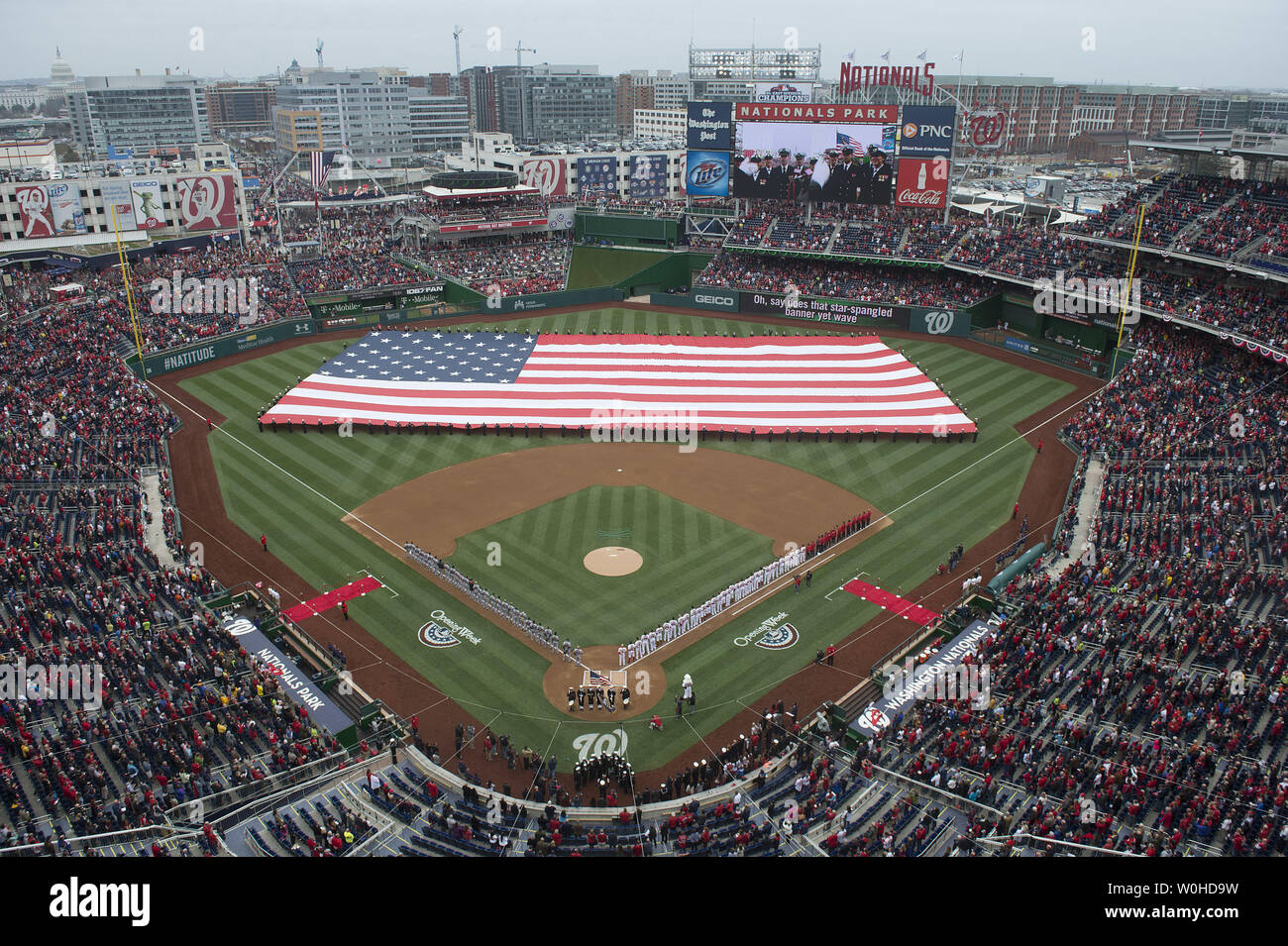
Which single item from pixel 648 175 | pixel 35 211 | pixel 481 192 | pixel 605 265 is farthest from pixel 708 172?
pixel 35 211

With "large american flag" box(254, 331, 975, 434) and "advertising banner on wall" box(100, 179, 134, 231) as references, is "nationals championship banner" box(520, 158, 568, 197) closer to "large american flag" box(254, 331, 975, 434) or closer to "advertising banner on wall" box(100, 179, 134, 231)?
"large american flag" box(254, 331, 975, 434)

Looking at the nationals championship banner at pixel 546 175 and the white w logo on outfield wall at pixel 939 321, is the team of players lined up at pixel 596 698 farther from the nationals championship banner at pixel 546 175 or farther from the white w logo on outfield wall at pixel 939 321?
the nationals championship banner at pixel 546 175

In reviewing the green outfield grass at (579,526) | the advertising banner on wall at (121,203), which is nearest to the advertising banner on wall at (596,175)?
the advertising banner on wall at (121,203)

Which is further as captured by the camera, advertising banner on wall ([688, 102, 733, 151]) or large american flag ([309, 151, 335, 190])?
advertising banner on wall ([688, 102, 733, 151])

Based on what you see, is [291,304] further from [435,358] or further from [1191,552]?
[1191,552]

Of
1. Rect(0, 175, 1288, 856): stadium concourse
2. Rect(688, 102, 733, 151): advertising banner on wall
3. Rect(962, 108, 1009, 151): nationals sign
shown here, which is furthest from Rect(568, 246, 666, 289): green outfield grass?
Rect(0, 175, 1288, 856): stadium concourse

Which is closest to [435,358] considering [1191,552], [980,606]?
[980,606]
